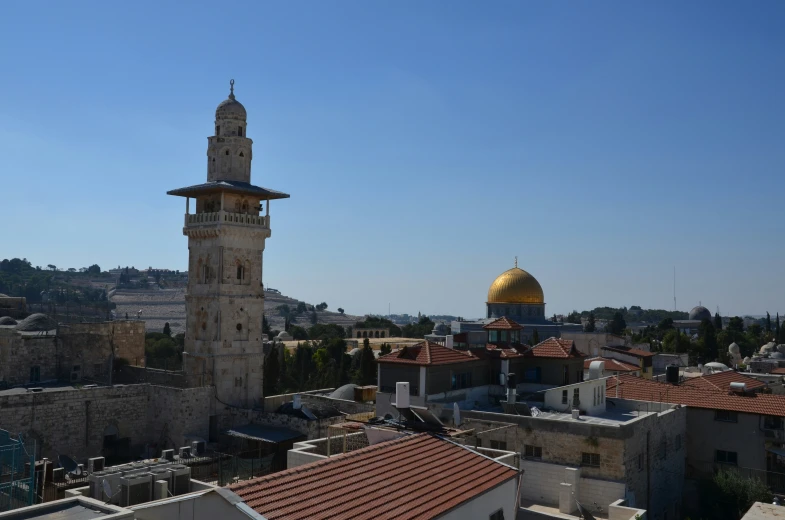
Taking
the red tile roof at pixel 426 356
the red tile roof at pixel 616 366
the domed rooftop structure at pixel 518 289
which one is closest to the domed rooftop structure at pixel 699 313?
the domed rooftop structure at pixel 518 289

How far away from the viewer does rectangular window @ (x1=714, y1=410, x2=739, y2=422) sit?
89.9ft

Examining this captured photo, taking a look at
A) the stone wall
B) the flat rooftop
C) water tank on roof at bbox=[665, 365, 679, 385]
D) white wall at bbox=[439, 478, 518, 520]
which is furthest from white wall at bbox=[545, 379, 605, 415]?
the flat rooftop

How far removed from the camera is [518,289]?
75.4 meters

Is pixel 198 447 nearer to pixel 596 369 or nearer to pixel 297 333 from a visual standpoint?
pixel 596 369

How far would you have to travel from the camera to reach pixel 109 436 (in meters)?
28.9

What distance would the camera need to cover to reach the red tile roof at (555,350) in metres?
30.5

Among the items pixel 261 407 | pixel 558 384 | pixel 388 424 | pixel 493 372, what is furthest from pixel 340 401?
pixel 388 424

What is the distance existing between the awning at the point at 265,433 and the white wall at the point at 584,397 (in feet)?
33.6

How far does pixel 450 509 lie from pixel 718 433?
20920 millimetres

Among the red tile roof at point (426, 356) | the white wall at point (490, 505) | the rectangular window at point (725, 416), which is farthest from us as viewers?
the rectangular window at point (725, 416)

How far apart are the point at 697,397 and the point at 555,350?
630 centimetres

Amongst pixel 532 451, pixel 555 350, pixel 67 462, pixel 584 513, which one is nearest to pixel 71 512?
pixel 584 513

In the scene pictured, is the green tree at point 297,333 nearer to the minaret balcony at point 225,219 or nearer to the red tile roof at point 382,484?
the minaret balcony at point 225,219

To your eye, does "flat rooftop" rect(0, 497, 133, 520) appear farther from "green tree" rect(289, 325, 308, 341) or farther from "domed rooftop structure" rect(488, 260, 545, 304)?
"green tree" rect(289, 325, 308, 341)
